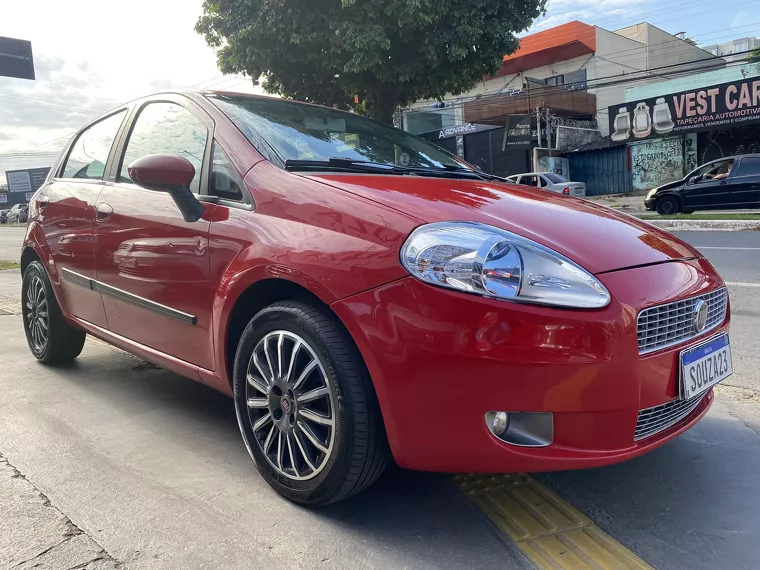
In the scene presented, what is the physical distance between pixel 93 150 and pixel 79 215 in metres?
0.50

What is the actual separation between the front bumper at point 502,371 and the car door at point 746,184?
14.2 metres

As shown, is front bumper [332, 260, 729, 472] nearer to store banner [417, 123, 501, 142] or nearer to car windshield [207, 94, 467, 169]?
car windshield [207, 94, 467, 169]

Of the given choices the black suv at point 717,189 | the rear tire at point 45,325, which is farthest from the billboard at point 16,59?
the black suv at point 717,189

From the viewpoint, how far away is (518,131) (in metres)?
26.7

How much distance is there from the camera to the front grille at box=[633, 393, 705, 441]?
1.88 metres

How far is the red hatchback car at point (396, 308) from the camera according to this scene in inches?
67.6

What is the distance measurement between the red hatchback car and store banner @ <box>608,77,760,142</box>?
2249 centimetres

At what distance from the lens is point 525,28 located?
12852mm

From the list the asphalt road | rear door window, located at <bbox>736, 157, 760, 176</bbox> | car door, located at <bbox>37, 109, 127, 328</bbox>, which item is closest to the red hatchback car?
the asphalt road

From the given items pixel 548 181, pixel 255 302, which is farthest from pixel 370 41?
pixel 255 302

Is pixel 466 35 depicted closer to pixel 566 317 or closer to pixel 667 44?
pixel 566 317

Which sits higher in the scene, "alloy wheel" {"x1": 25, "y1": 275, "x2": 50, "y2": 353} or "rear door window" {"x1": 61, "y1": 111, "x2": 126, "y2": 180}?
"rear door window" {"x1": 61, "y1": 111, "x2": 126, "y2": 180}

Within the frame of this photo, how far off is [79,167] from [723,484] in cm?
359

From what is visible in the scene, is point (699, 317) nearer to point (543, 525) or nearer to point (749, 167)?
point (543, 525)
